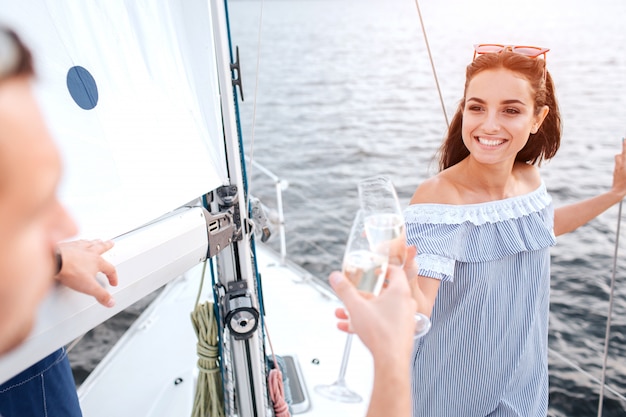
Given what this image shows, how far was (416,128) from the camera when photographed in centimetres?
1151

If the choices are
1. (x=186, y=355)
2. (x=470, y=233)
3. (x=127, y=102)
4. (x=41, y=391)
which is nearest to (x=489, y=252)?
(x=470, y=233)

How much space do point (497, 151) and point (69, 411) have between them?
1.14m

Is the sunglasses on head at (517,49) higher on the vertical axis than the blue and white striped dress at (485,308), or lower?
higher

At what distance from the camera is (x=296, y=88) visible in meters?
15.0

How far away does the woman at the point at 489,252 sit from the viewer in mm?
1215

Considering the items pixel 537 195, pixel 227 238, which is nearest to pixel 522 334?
pixel 537 195

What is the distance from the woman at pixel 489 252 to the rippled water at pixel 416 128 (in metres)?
0.25

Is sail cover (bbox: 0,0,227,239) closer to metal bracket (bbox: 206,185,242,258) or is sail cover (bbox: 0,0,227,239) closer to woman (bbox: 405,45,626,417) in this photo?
metal bracket (bbox: 206,185,242,258)

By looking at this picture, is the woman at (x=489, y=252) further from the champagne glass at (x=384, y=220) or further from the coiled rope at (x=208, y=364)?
the coiled rope at (x=208, y=364)

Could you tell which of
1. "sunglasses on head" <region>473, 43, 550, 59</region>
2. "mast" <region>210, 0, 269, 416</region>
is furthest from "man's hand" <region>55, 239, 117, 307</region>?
"sunglasses on head" <region>473, 43, 550, 59</region>

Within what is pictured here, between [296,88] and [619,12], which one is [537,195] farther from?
[619,12]

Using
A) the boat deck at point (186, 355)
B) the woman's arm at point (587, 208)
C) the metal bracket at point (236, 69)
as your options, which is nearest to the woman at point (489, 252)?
the woman's arm at point (587, 208)

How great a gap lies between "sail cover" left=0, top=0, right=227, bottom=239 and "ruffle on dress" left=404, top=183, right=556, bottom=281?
0.47 metres

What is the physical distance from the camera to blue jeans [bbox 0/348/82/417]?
1.15 m
